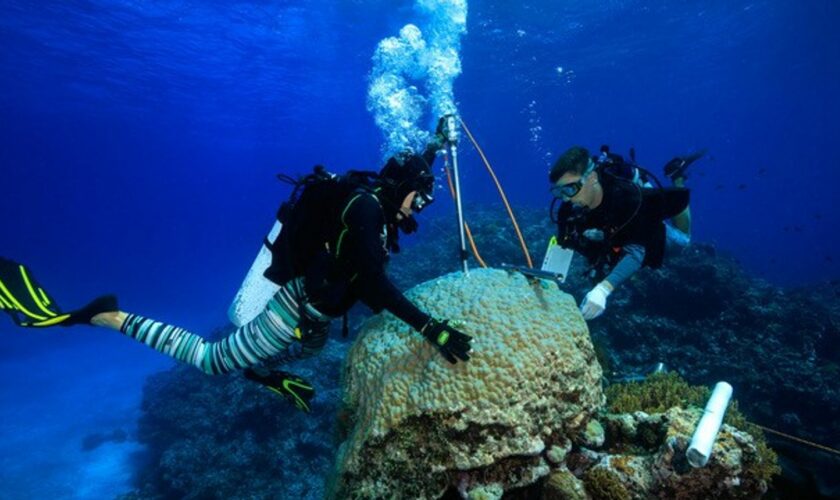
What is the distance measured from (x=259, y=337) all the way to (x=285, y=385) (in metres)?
0.52

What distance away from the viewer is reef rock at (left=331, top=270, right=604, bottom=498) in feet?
9.04

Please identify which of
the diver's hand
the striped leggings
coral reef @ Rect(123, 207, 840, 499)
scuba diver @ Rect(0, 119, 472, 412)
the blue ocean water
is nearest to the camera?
the diver's hand

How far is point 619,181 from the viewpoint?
4.81m

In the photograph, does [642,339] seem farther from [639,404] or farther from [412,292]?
[412,292]

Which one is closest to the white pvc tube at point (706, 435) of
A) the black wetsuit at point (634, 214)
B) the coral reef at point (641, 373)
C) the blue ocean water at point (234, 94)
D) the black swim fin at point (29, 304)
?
the black wetsuit at point (634, 214)

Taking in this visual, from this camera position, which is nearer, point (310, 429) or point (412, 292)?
point (412, 292)

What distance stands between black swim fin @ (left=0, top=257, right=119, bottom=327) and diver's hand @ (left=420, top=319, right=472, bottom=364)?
3336 millimetres

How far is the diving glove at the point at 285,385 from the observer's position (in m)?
3.92

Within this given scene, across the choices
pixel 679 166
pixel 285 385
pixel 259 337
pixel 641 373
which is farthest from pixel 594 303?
pixel 641 373

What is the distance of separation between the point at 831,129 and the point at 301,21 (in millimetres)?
124345

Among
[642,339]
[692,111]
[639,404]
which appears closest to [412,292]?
[639,404]

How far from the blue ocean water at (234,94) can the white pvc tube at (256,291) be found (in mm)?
12715

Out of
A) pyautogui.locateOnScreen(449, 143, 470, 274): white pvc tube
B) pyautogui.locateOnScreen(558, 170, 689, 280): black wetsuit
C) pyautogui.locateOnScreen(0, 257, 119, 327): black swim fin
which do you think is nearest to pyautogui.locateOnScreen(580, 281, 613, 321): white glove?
pyautogui.locateOnScreen(558, 170, 689, 280): black wetsuit

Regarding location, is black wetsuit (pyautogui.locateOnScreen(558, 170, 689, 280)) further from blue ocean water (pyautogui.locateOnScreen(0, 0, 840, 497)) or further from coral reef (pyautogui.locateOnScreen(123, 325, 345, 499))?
blue ocean water (pyautogui.locateOnScreen(0, 0, 840, 497))
